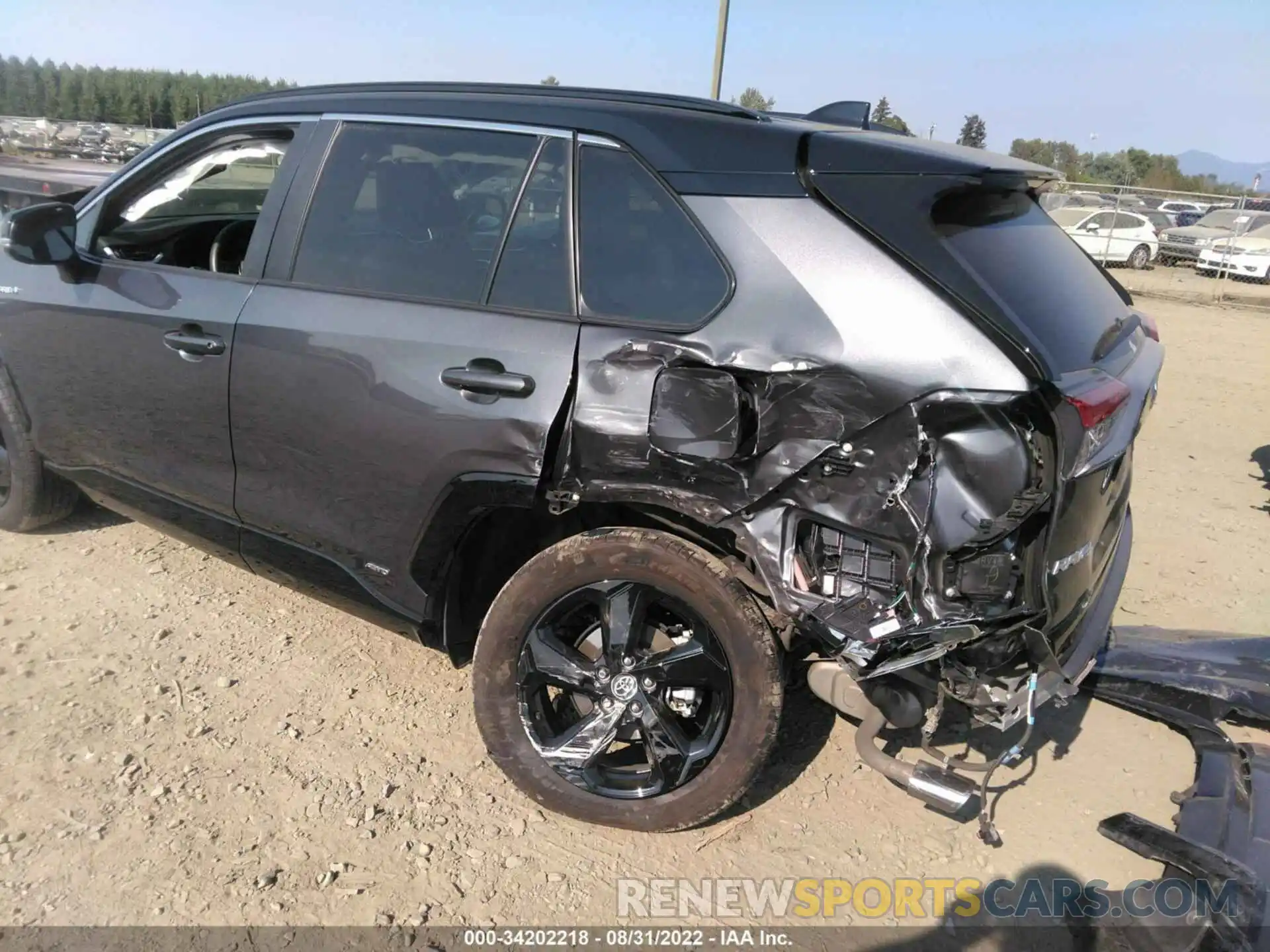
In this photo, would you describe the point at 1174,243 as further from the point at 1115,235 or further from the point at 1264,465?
the point at 1264,465

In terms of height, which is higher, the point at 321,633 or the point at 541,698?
the point at 541,698

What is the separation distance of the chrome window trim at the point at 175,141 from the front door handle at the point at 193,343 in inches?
29.5

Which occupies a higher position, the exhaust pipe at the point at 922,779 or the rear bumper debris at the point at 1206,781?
the exhaust pipe at the point at 922,779

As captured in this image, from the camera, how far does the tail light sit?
216cm

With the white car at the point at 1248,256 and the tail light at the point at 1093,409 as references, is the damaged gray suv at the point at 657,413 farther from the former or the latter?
the white car at the point at 1248,256

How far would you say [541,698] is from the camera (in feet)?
9.25

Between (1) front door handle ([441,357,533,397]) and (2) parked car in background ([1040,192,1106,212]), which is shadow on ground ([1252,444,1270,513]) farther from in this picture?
(2) parked car in background ([1040,192,1106,212])

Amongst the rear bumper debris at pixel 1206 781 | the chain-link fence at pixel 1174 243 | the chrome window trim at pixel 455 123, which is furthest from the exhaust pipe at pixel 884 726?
the chain-link fence at pixel 1174 243

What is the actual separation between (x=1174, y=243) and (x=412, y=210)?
23903 millimetres

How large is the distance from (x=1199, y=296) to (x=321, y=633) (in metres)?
17.7

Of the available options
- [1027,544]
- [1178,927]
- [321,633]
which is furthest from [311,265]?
[1178,927]

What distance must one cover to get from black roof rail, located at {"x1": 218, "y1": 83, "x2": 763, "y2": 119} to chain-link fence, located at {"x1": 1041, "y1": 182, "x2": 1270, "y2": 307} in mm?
17364

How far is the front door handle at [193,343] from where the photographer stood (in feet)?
10.1

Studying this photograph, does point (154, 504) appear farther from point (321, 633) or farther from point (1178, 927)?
point (1178, 927)
